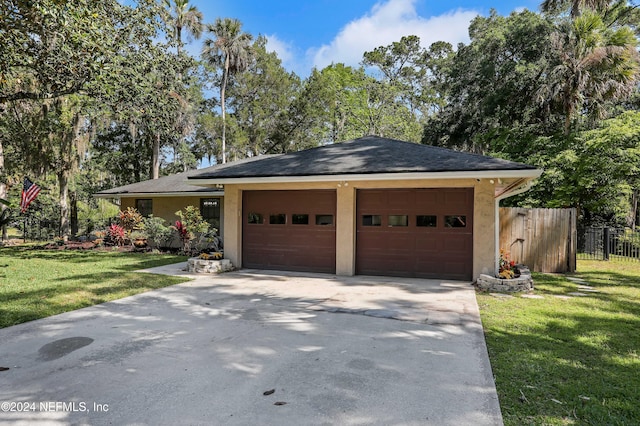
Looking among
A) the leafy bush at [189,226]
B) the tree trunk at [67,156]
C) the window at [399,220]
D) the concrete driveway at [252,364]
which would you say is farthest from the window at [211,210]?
the concrete driveway at [252,364]

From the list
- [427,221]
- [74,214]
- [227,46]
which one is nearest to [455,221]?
[427,221]

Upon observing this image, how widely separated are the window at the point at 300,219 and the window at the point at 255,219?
92cm

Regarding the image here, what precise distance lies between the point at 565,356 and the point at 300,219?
259 inches

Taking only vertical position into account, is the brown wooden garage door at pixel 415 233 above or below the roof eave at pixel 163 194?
below

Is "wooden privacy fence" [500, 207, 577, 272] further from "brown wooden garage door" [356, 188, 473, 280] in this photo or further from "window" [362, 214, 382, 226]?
"window" [362, 214, 382, 226]

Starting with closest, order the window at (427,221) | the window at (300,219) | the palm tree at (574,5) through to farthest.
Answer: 1. the window at (427,221)
2. the window at (300,219)
3. the palm tree at (574,5)

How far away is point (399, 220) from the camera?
8.56 meters

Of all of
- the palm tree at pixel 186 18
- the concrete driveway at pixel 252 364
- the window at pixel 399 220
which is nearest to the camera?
the concrete driveway at pixel 252 364

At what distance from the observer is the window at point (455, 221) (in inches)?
318

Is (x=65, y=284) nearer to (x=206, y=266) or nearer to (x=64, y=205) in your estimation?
(x=206, y=266)

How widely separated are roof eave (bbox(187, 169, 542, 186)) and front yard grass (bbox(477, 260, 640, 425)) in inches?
90.0

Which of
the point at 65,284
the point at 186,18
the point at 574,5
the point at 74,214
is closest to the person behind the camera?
the point at 65,284

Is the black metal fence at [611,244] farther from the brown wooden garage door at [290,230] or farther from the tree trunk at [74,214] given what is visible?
the tree trunk at [74,214]

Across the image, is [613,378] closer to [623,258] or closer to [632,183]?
[623,258]
